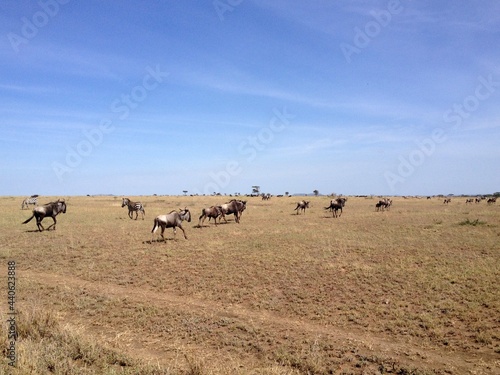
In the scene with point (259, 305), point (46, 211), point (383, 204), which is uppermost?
point (383, 204)

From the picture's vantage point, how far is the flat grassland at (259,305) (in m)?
7.53

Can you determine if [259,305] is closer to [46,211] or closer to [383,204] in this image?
[46,211]

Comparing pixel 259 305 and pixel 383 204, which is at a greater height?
pixel 383 204

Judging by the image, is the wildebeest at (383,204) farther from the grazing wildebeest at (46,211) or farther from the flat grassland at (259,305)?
the grazing wildebeest at (46,211)

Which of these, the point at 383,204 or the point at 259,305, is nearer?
the point at 259,305

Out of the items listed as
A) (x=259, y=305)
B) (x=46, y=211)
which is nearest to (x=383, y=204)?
(x=259, y=305)

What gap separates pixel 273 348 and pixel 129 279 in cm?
759

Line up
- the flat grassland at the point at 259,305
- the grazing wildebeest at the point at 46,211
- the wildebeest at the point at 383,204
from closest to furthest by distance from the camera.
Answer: the flat grassland at the point at 259,305 → the grazing wildebeest at the point at 46,211 → the wildebeest at the point at 383,204

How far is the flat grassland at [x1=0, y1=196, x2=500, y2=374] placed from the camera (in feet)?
24.7

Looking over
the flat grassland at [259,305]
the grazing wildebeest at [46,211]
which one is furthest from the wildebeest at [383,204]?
the grazing wildebeest at [46,211]

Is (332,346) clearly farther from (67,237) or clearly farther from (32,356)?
(67,237)

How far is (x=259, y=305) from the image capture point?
36.8 feet

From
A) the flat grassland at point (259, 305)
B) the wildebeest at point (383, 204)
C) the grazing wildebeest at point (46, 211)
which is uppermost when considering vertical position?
the wildebeest at point (383, 204)

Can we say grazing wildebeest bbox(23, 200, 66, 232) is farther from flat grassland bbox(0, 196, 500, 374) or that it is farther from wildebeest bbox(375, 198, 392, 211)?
wildebeest bbox(375, 198, 392, 211)
